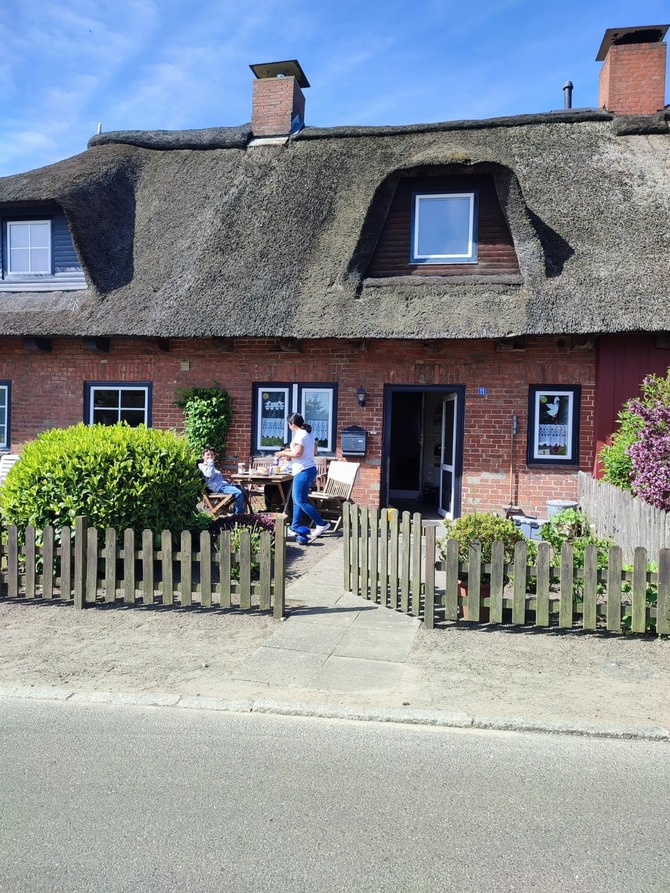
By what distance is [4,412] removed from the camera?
12.7m

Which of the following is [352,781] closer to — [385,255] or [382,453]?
[382,453]

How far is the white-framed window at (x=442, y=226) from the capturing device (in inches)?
442

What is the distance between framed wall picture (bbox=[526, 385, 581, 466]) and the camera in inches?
419

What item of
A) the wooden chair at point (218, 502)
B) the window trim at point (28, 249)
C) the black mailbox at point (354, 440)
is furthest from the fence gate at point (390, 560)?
the window trim at point (28, 249)

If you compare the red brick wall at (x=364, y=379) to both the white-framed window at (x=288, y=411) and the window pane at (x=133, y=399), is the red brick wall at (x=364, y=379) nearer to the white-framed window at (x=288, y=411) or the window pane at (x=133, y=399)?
the white-framed window at (x=288, y=411)

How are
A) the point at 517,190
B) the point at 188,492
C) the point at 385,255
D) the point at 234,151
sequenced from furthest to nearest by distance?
the point at 234,151 → the point at 385,255 → the point at 517,190 → the point at 188,492

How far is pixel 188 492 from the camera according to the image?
23.7 ft

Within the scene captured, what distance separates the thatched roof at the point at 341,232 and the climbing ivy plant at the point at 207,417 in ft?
3.91

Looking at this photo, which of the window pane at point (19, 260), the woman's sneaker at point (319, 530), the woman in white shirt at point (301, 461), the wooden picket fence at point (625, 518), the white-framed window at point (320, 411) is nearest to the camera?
the wooden picket fence at point (625, 518)

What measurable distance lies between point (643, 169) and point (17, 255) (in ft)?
38.5

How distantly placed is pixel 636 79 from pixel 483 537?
1134 cm

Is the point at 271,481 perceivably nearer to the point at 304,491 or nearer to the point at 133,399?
the point at 304,491

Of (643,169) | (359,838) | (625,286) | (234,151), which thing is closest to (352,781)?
(359,838)

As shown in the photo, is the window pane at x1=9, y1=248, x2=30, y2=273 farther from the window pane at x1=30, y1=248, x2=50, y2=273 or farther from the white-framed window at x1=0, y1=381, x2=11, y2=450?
the white-framed window at x1=0, y1=381, x2=11, y2=450
